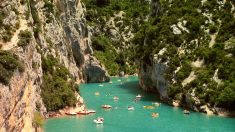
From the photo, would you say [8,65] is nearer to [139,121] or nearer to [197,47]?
[139,121]

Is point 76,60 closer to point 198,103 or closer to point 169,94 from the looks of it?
point 169,94

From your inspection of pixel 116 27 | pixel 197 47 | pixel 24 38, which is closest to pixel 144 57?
pixel 197 47

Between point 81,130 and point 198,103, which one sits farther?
point 198,103

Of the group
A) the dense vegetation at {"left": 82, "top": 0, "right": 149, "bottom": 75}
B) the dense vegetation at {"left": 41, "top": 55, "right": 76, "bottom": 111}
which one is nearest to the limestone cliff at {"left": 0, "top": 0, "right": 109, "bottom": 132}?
the dense vegetation at {"left": 41, "top": 55, "right": 76, "bottom": 111}

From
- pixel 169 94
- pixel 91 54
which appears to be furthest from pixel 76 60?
pixel 169 94

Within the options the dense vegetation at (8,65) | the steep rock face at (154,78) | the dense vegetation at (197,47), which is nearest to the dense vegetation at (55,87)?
the steep rock face at (154,78)

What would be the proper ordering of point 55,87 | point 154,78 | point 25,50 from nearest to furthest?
point 25,50 → point 55,87 → point 154,78
